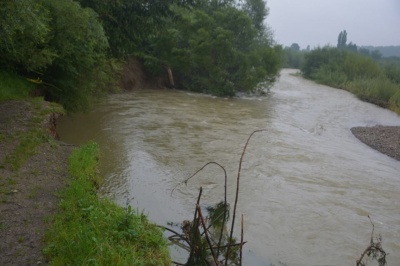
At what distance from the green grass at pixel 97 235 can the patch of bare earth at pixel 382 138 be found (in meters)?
12.0

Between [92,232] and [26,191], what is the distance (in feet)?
6.60

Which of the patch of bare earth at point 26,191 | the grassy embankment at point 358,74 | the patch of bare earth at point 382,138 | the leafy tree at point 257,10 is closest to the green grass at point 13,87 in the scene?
the patch of bare earth at point 26,191

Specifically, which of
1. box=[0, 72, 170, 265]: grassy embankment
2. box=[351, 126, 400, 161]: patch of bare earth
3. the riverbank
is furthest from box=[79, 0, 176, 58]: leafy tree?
box=[351, 126, 400, 161]: patch of bare earth

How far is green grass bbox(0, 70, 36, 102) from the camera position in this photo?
11.0m

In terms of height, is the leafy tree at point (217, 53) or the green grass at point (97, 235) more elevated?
the leafy tree at point (217, 53)

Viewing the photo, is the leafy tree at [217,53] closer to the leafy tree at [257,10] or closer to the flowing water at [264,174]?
the flowing water at [264,174]

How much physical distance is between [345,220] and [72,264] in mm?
6036

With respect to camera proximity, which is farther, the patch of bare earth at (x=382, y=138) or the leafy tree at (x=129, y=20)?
the patch of bare earth at (x=382, y=138)

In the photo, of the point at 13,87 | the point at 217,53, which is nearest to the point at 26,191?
the point at 13,87

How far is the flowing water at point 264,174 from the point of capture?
7.21 meters

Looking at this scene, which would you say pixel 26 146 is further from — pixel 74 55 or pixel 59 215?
pixel 74 55

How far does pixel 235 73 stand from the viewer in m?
28.0

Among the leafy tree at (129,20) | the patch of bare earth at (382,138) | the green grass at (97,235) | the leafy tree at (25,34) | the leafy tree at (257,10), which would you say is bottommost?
the patch of bare earth at (382,138)

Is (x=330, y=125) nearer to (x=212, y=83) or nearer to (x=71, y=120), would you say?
(x=212, y=83)
